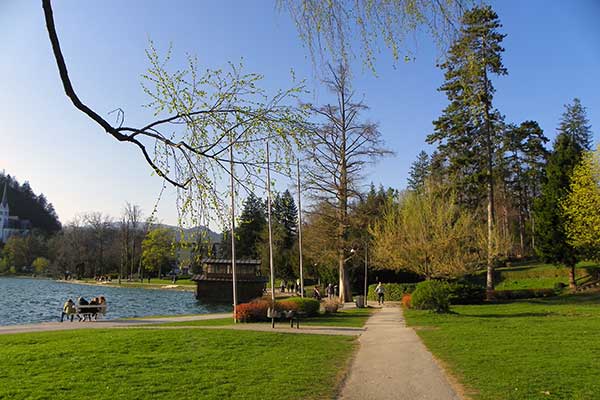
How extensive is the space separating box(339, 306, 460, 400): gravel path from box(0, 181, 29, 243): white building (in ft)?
410

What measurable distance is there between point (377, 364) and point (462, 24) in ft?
25.2

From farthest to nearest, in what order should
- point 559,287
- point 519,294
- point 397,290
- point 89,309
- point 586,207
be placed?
1. point 559,287
2. point 397,290
3. point 519,294
4. point 586,207
5. point 89,309

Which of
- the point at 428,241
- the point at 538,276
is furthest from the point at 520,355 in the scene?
the point at 538,276

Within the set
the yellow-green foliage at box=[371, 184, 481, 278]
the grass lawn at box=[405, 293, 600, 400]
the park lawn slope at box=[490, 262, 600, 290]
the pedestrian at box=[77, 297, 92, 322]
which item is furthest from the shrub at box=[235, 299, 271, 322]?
the park lawn slope at box=[490, 262, 600, 290]

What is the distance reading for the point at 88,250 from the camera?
92.8 m

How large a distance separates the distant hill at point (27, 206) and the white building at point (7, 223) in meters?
1.70

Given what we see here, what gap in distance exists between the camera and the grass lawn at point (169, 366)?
7.19 m

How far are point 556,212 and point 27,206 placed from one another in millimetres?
131990

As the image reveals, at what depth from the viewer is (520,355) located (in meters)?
10.8

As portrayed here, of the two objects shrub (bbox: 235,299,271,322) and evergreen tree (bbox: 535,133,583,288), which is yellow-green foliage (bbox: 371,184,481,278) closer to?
evergreen tree (bbox: 535,133,583,288)

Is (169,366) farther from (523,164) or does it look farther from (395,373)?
(523,164)

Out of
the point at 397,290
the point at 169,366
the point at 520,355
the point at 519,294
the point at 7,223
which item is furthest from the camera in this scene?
the point at 7,223

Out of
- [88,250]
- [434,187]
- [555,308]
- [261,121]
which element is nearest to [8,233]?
[88,250]

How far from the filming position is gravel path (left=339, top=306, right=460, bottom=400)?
753cm
